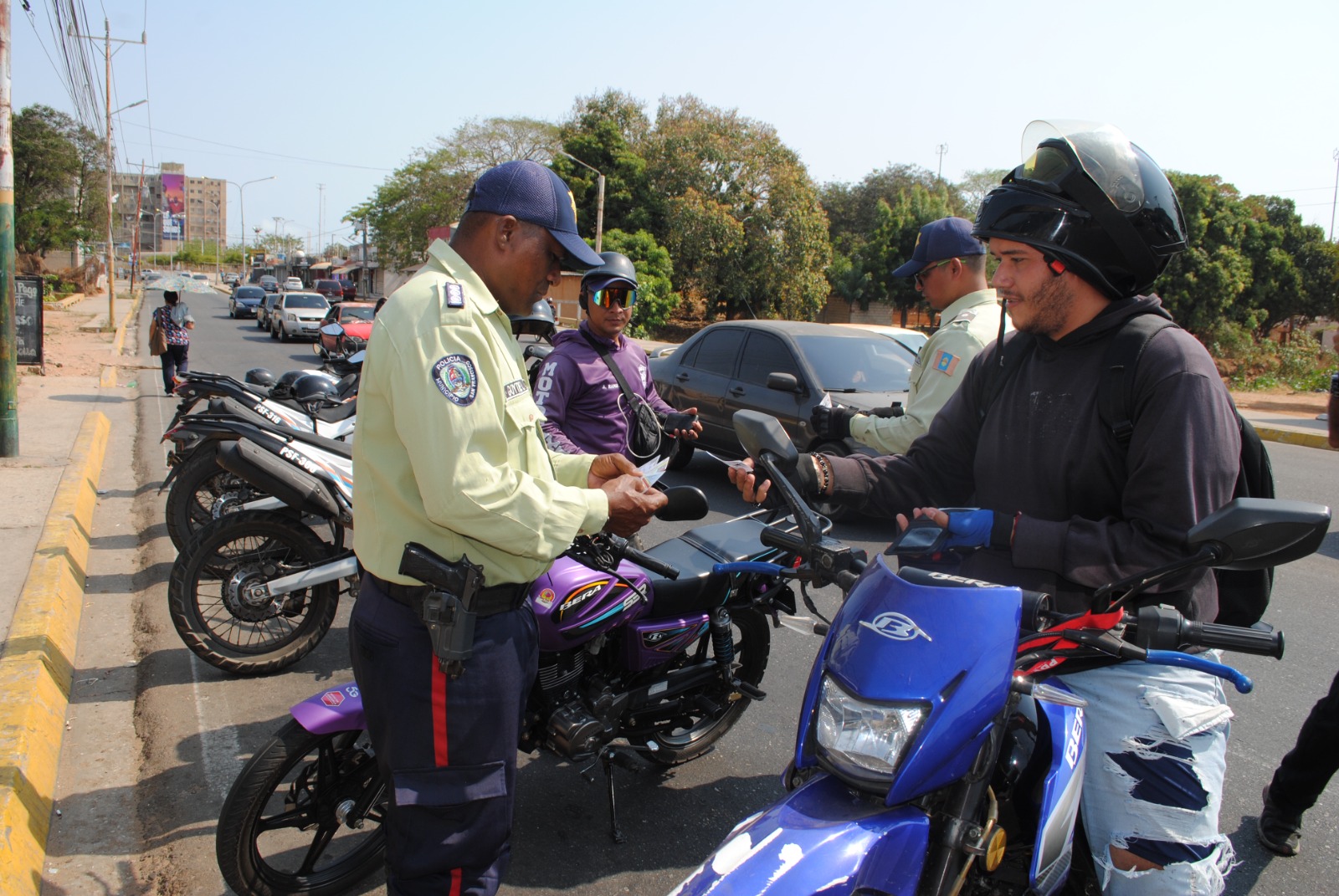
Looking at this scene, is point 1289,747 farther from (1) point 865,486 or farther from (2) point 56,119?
(2) point 56,119

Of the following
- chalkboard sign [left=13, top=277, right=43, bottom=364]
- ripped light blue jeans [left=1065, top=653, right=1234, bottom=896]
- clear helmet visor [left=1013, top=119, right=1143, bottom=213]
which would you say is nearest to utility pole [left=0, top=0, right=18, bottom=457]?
chalkboard sign [left=13, top=277, right=43, bottom=364]

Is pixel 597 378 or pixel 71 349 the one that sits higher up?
pixel 597 378

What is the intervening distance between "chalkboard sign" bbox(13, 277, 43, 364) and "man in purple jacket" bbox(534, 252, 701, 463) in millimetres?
12311

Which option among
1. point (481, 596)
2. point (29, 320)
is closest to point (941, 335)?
point (481, 596)

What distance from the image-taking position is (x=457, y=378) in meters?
1.85

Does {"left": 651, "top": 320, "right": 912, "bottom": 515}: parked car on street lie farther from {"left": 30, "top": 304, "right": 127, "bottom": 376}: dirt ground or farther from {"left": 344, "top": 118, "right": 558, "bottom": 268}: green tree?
{"left": 344, "top": 118, "right": 558, "bottom": 268}: green tree

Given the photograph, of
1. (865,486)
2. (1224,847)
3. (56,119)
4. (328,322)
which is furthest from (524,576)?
(56,119)

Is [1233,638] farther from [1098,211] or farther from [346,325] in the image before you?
[346,325]

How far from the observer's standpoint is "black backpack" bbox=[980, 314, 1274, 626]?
195 cm

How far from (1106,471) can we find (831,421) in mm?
1827

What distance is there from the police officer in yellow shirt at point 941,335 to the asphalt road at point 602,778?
4.32 ft

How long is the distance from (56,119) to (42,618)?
51652mm

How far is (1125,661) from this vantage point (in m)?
1.88

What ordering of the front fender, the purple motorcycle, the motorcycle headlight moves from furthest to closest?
the purple motorcycle, the motorcycle headlight, the front fender
